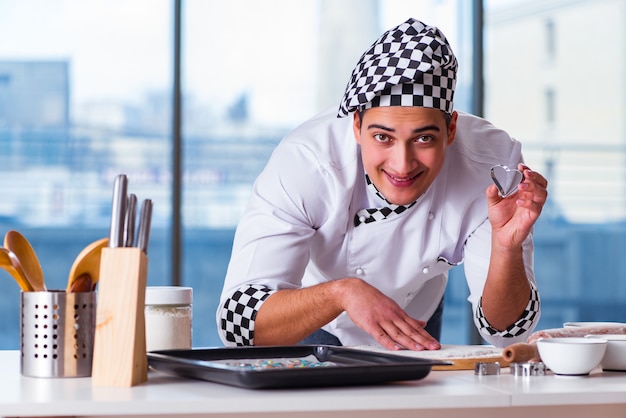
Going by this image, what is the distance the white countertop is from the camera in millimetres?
1174

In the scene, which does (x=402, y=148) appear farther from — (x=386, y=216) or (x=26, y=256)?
(x=26, y=256)

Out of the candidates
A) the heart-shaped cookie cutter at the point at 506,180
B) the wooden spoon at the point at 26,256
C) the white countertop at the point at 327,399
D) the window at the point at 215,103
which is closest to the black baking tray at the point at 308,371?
the white countertop at the point at 327,399

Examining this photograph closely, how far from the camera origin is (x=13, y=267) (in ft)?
4.72

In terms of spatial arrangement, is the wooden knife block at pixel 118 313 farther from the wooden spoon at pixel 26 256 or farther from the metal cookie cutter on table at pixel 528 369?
the metal cookie cutter on table at pixel 528 369

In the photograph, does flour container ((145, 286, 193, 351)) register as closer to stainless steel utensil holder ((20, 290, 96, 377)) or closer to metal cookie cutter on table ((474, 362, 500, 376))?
stainless steel utensil holder ((20, 290, 96, 377))

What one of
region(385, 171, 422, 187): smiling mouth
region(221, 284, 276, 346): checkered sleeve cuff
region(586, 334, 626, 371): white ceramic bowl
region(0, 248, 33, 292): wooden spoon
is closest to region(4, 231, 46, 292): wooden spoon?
region(0, 248, 33, 292): wooden spoon

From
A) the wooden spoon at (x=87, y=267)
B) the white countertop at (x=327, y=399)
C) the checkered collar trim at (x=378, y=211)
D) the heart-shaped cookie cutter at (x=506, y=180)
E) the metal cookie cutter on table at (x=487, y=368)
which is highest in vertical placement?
the heart-shaped cookie cutter at (x=506, y=180)

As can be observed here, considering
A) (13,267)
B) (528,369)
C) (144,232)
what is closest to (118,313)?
(144,232)

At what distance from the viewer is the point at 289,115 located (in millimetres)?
4195

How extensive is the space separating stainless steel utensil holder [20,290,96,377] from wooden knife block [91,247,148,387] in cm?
10

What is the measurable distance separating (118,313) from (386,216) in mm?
930

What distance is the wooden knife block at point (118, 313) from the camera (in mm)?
1319

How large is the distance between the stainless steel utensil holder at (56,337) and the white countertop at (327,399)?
0.20 ft

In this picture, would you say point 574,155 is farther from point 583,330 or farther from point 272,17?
point 583,330
